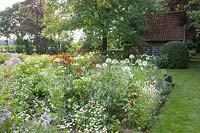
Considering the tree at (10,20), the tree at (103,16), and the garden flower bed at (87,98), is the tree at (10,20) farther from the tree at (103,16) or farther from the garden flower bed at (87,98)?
the garden flower bed at (87,98)

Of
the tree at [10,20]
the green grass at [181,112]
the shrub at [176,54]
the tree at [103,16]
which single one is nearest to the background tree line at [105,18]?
the tree at [103,16]

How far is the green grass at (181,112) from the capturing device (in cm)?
536

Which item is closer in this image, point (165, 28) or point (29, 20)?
point (165, 28)

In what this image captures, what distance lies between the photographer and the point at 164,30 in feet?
61.1

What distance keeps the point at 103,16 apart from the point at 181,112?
10.5 metres

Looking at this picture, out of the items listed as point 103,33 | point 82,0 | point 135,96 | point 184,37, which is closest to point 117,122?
point 135,96

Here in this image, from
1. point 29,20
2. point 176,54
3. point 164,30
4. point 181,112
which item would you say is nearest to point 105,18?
point 176,54

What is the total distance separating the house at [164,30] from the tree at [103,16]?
2197 millimetres

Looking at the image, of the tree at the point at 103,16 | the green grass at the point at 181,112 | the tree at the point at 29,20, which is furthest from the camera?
the tree at the point at 29,20

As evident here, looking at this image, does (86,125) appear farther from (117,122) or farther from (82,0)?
(82,0)

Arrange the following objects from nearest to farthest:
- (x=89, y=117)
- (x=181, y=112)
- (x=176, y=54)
A: (x=89, y=117) → (x=181, y=112) → (x=176, y=54)

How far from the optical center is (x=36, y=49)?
29.4 metres

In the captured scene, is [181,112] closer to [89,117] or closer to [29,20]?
[89,117]

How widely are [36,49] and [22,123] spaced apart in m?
27.0
